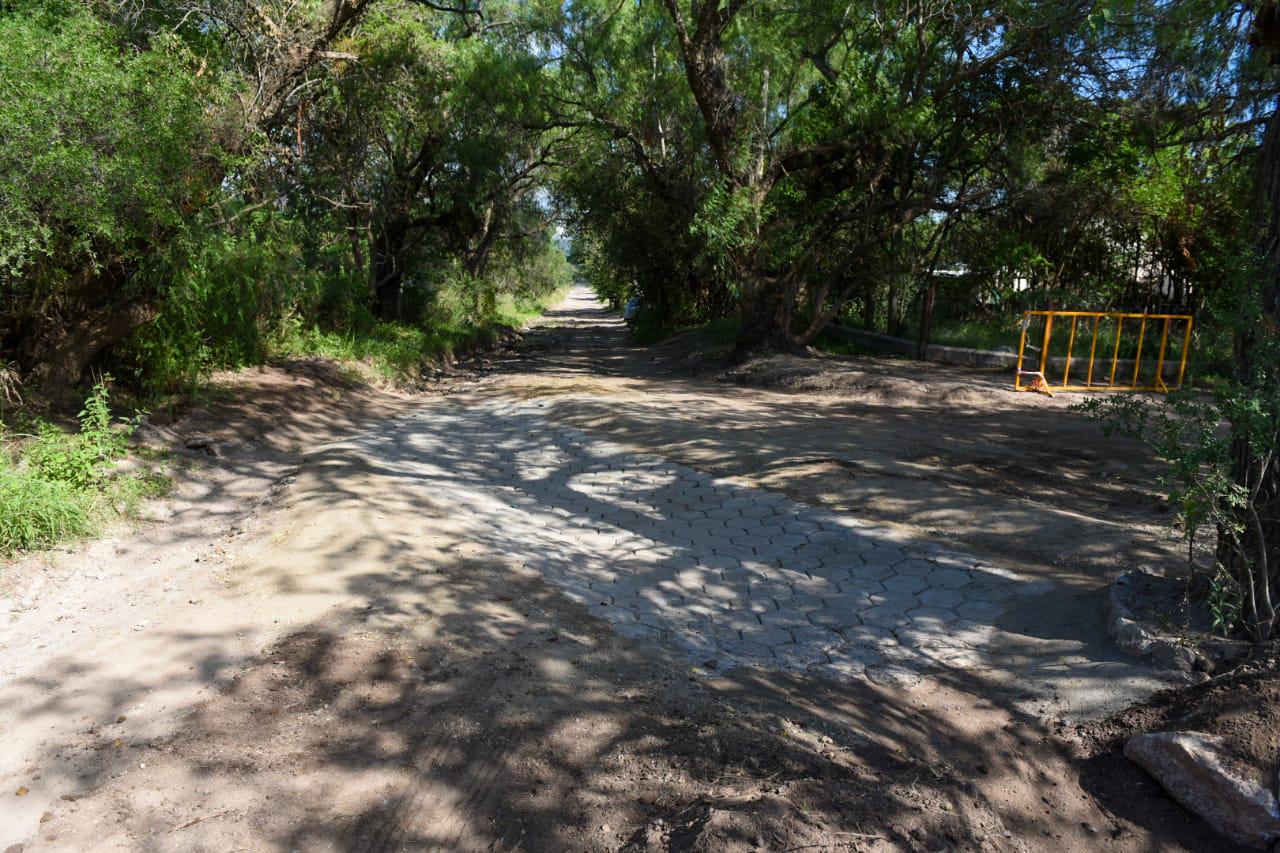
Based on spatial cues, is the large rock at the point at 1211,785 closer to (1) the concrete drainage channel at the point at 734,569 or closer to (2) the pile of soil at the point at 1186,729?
(2) the pile of soil at the point at 1186,729

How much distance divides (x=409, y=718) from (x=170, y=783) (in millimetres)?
944

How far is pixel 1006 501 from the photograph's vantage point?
7.18m

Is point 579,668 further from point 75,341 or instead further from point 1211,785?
point 75,341

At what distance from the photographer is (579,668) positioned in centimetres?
425

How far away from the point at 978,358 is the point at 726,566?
12345mm

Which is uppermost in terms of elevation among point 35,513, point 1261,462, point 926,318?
point 926,318

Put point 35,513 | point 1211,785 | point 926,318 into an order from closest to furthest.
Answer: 1. point 1211,785
2. point 35,513
3. point 926,318

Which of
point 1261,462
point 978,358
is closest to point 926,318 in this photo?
point 978,358

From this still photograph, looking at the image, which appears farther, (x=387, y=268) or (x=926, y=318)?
(x=387, y=268)

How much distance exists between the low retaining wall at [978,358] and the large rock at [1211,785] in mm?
13138

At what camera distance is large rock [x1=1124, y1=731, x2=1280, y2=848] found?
3027 millimetres

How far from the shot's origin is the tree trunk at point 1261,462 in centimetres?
382

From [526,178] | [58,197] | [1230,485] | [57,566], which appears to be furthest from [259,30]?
[526,178]

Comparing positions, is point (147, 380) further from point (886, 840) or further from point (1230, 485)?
point (1230, 485)
